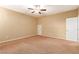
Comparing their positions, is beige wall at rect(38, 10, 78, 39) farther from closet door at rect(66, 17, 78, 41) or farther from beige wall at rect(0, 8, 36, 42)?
beige wall at rect(0, 8, 36, 42)

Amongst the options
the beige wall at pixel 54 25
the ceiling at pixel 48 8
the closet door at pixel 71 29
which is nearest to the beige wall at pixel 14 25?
the ceiling at pixel 48 8

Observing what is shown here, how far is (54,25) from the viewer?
2180mm

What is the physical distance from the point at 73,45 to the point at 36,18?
829 millimetres

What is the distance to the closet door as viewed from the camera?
209 centimetres

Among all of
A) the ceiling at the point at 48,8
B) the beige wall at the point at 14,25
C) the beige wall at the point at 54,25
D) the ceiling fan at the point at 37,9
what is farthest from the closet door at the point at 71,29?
the beige wall at the point at 14,25

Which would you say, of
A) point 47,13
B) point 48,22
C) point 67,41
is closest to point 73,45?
point 67,41

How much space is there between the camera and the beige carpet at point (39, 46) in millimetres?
2043

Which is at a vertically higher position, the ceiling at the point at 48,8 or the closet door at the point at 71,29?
the ceiling at the point at 48,8

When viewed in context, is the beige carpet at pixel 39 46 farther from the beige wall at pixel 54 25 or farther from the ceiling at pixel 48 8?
the ceiling at pixel 48 8

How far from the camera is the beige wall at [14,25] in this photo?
204 cm

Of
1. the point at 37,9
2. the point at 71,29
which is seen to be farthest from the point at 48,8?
the point at 71,29

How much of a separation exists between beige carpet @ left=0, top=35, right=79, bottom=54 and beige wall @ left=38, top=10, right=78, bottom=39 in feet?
0.33

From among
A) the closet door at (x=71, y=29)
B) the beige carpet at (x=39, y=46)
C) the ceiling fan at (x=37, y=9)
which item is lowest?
the beige carpet at (x=39, y=46)

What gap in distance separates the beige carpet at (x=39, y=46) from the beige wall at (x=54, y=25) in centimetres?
10
